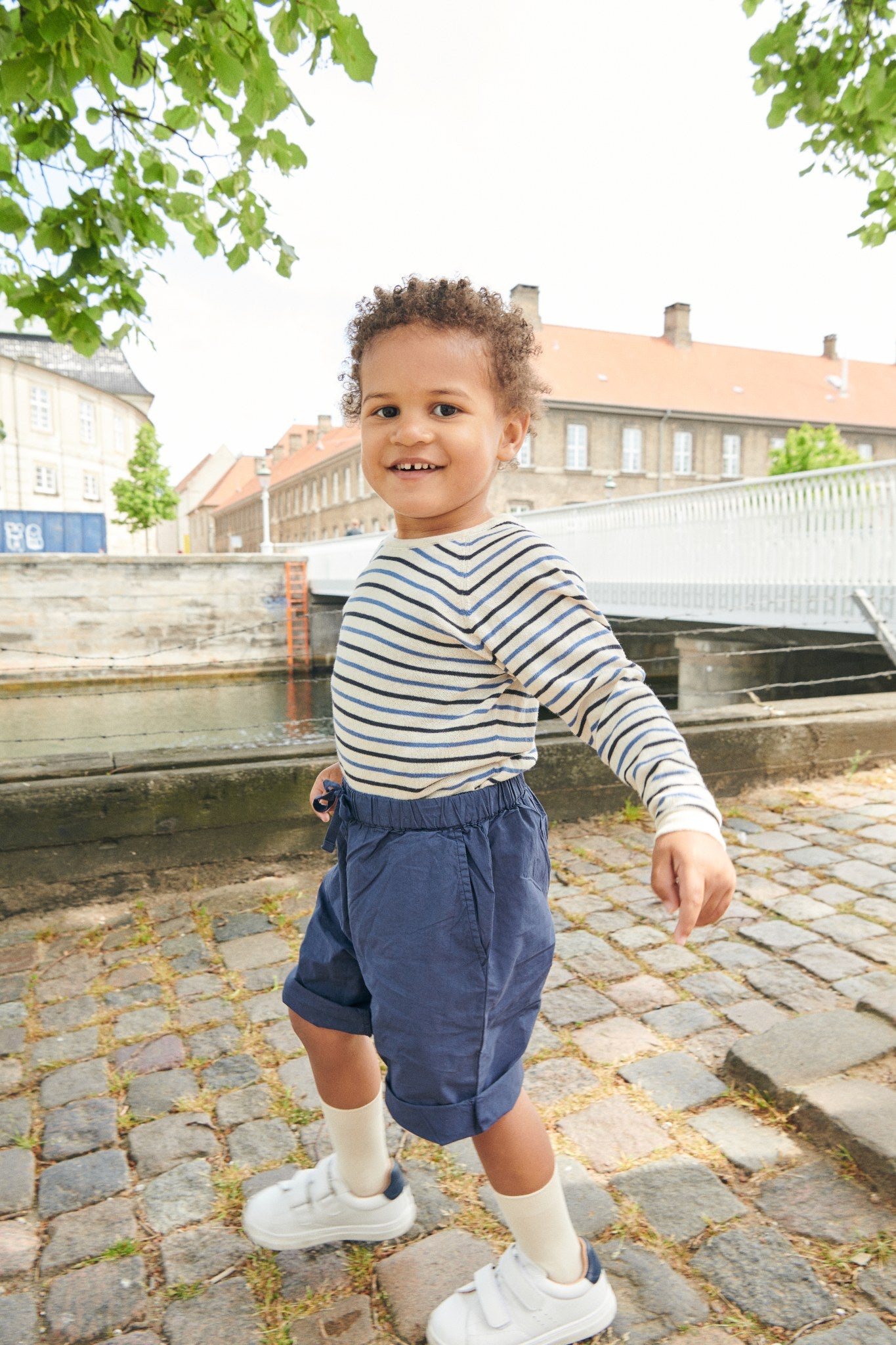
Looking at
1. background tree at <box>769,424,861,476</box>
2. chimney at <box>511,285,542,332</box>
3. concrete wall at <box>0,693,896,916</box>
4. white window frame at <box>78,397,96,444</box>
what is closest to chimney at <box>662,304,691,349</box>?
chimney at <box>511,285,542,332</box>

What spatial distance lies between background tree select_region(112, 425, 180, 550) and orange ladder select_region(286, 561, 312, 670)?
26.5 meters

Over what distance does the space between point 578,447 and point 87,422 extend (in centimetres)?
2849

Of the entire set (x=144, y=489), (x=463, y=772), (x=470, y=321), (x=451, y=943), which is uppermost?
(x=144, y=489)

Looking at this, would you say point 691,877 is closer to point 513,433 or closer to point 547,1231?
point 547,1231

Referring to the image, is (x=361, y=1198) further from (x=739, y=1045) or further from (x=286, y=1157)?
(x=739, y=1045)

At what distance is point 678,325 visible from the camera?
4806 centimetres

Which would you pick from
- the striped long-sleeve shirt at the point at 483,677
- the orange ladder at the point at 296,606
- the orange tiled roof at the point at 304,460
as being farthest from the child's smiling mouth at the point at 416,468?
the orange tiled roof at the point at 304,460

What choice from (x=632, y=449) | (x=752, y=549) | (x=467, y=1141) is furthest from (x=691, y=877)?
(x=632, y=449)

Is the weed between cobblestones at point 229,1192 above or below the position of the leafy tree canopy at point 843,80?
below

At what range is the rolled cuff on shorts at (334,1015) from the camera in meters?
1.57

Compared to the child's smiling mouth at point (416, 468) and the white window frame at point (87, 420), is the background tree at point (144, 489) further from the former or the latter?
the child's smiling mouth at point (416, 468)

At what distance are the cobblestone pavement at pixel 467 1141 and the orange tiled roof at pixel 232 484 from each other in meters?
85.0

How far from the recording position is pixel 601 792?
4.62 metres

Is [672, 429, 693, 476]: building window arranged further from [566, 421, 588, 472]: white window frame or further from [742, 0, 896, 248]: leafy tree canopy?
[742, 0, 896, 248]: leafy tree canopy
